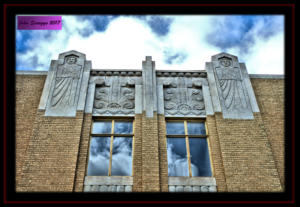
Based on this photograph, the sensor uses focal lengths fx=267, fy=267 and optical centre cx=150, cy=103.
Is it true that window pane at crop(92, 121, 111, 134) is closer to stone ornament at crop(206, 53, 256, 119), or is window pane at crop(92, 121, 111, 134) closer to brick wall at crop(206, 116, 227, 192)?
brick wall at crop(206, 116, 227, 192)

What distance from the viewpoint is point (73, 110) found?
31.0 feet

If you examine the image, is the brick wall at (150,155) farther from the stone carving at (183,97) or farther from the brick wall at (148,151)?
the stone carving at (183,97)

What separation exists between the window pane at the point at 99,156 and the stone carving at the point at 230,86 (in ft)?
15.0

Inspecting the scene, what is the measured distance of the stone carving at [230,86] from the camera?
9859mm

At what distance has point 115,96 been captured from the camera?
1008 cm

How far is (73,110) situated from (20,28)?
384cm

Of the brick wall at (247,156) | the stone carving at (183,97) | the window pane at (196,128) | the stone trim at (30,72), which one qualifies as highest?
the stone trim at (30,72)

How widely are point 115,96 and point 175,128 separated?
255cm

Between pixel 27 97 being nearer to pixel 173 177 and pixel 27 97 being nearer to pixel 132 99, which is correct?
pixel 132 99

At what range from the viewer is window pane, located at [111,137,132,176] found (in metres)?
8.49

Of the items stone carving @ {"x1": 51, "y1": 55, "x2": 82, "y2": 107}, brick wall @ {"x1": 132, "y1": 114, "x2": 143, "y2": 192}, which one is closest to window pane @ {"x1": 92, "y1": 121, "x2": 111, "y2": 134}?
brick wall @ {"x1": 132, "y1": 114, "x2": 143, "y2": 192}

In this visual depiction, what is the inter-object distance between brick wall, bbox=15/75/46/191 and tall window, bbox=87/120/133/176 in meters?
2.19

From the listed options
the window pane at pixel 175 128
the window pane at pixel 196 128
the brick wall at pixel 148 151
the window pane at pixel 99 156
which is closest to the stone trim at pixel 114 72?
the brick wall at pixel 148 151
